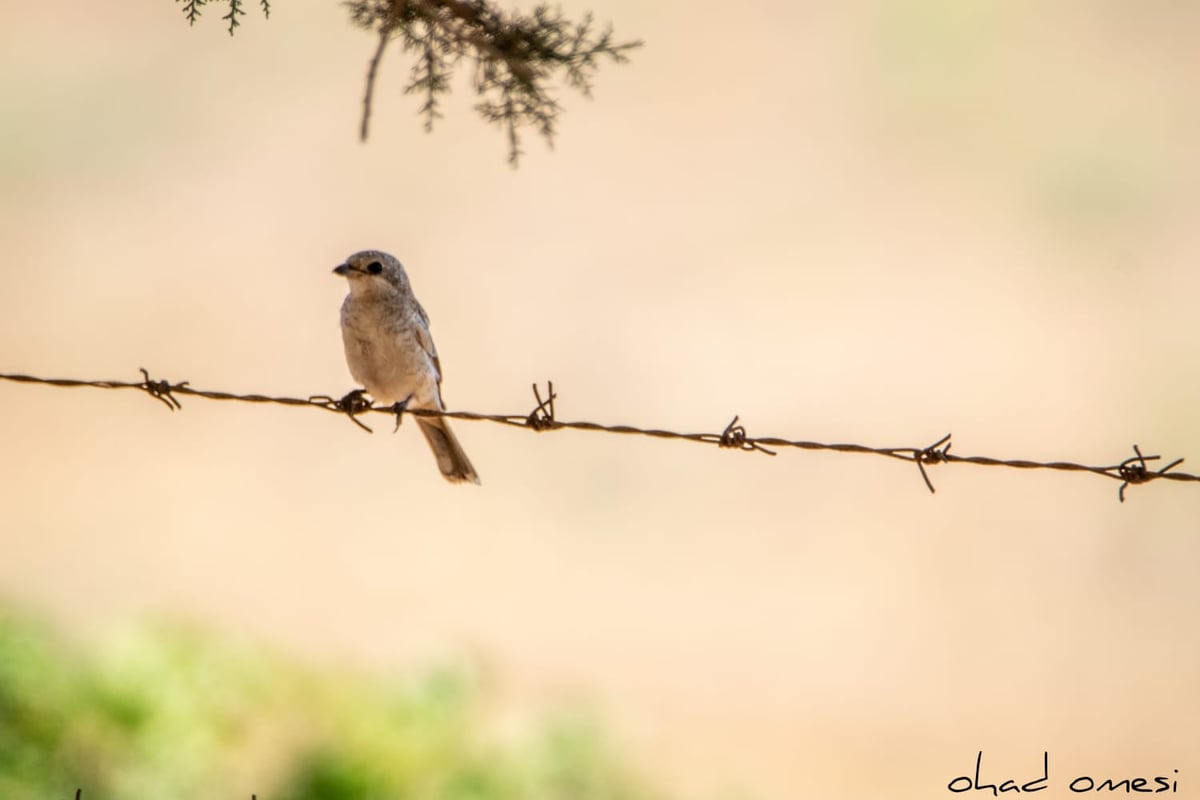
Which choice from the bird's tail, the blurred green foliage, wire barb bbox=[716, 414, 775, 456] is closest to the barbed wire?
wire barb bbox=[716, 414, 775, 456]

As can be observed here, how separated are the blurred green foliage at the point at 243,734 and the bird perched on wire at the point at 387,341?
436 centimetres

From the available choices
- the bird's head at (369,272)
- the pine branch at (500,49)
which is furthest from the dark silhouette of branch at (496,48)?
the bird's head at (369,272)

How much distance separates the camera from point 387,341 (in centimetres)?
558

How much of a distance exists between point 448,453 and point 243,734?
509 cm

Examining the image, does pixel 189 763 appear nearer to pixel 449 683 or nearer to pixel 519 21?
pixel 449 683

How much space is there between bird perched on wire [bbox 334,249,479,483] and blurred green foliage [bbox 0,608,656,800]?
4.36 m

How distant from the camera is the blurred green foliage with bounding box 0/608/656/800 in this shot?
8.86 m

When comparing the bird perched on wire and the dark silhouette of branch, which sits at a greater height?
the bird perched on wire

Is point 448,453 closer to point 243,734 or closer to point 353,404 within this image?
point 353,404

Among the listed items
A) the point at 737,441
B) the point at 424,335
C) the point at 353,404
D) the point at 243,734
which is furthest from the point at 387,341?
the point at 243,734

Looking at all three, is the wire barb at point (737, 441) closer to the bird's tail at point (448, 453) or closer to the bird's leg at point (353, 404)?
the bird's leg at point (353, 404)

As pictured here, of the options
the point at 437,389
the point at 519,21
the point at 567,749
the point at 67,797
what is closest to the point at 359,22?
the point at 519,21

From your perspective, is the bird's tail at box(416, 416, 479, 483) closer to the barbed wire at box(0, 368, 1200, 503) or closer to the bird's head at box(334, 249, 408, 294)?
the bird's head at box(334, 249, 408, 294)

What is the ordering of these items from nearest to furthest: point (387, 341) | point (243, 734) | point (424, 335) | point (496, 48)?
1. point (496, 48)
2. point (387, 341)
3. point (424, 335)
4. point (243, 734)
